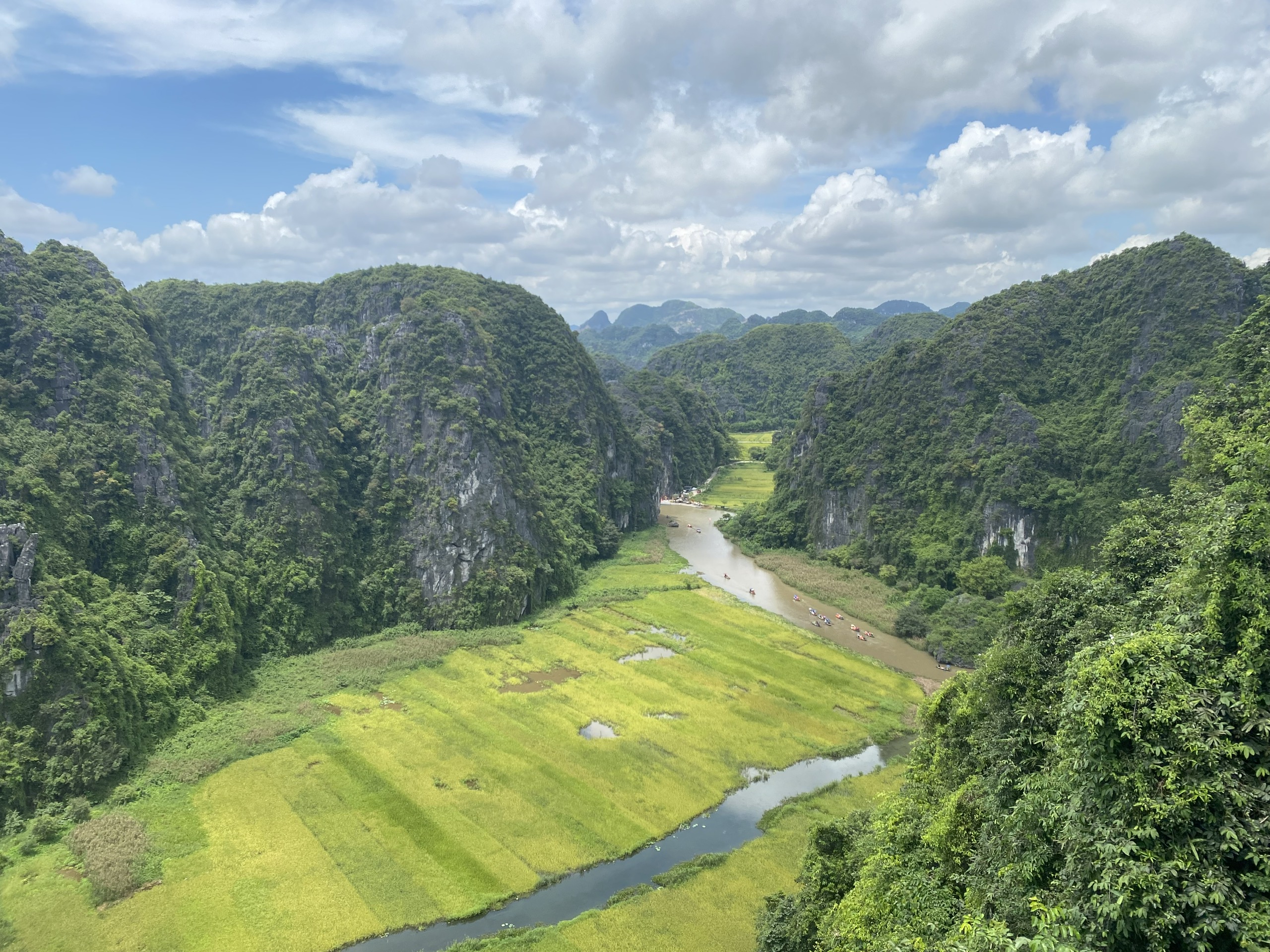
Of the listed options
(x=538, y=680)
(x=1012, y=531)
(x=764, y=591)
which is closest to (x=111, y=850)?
(x=538, y=680)

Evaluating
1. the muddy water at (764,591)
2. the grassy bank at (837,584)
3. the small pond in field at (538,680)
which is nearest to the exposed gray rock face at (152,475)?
the small pond in field at (538,680)

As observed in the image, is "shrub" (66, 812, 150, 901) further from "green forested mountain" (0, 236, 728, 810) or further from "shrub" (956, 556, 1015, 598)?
"shrub" (956, 556, 1015, 598)

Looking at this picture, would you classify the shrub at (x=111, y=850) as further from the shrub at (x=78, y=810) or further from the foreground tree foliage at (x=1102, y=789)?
the foreground tree foliage at (x=1102, y=789)

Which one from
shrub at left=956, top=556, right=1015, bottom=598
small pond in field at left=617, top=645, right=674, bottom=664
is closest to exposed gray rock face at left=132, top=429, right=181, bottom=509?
small pond in field at left=617, top=645, right=674, bottom=664

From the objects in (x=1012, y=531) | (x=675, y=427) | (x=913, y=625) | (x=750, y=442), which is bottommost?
(x=913, y=625)

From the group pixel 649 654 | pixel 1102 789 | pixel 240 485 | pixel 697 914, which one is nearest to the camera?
pixel 1102 789

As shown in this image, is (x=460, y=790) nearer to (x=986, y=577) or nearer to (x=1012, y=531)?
(x=986, y=577)
